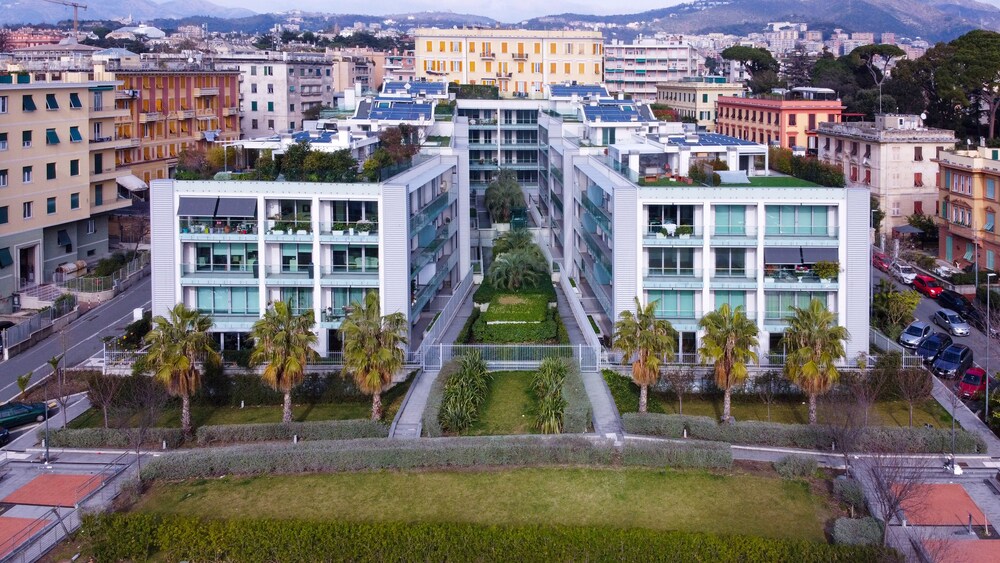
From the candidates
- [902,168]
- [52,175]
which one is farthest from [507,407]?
[902,168]

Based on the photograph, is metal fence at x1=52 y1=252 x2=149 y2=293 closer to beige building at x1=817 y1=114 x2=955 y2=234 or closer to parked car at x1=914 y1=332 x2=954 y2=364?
parked car at x1=914 y1=332 x2=954 y2=364

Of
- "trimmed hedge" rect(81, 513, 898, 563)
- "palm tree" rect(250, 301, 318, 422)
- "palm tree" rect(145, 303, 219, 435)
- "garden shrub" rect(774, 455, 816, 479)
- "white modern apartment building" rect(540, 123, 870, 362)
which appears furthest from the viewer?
"white modern apartment building" rect(540, 123, 870, 362)

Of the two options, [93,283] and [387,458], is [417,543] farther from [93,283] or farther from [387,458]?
[93,283]

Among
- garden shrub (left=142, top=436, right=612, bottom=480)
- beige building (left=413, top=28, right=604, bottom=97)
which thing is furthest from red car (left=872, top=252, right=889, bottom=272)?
beige building (left=413, top=28, right=604, bottom=97)

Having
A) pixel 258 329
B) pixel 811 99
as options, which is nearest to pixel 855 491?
pixel 258 329

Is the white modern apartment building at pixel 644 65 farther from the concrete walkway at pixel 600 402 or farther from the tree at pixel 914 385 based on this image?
the tree at pixel 914 385

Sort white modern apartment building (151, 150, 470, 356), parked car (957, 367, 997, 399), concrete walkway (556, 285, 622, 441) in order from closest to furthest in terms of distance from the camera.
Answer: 1. concrete walkway (556, 285, 622, 441)
2. parked car (957, 367, 997, 399)
3. white modern apartment building (151, 150, 470, 356)

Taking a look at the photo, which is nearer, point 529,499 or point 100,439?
point 529,499
